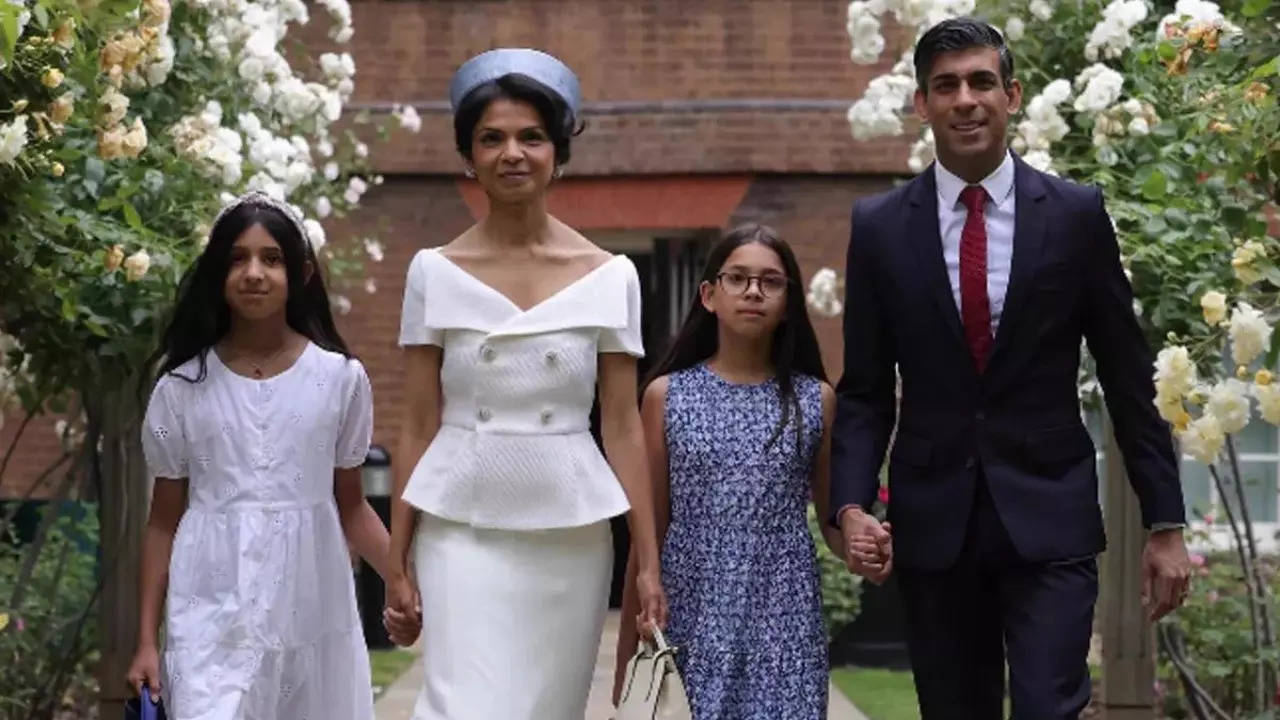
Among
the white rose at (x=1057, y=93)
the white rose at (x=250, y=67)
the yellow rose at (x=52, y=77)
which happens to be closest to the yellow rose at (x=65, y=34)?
the yellow rose at (x=52, y=77)

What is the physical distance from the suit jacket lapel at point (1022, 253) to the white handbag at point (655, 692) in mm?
885

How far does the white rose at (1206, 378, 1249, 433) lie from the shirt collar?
22.9 inches

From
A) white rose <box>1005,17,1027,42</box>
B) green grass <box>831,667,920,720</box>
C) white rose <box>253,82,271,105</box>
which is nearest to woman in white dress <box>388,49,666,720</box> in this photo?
white rose <box>1005,17,1027,42</box>

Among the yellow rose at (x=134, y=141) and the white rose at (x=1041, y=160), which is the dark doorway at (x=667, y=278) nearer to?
the white rose at (x=1041, y=160)

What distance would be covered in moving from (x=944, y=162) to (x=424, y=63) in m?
9.98

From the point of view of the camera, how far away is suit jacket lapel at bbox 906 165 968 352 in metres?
5.41

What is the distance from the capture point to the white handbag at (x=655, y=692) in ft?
17.4

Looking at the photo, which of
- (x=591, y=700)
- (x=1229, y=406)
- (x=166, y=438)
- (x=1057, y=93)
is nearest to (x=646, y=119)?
(x=591, y=700)

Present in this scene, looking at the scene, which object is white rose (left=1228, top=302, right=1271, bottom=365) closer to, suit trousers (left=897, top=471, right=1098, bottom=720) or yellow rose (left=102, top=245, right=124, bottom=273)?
suit trousers (left=897, top=471, right=1098, bottom=720)

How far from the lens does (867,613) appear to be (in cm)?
1273

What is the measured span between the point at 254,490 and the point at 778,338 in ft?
3.96

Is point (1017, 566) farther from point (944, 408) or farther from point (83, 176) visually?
point (83, 176)

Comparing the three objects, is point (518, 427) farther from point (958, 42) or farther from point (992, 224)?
point (958, 42)

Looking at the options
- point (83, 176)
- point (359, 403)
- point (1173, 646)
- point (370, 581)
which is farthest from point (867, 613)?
point (359, 403)
